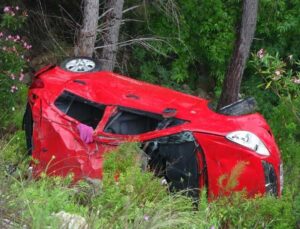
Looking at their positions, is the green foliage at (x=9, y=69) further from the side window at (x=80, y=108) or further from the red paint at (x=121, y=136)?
the side window at (x=80, y=108)

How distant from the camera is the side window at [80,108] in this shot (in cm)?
793

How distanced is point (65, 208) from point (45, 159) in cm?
317

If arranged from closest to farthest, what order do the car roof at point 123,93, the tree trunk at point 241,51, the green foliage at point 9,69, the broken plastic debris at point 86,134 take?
the broken plastic debris at point 86,134
the car roof at point 123,93
the green foliage at point 9,69
the tree trunk at point 241,51

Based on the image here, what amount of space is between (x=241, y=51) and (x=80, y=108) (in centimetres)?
505

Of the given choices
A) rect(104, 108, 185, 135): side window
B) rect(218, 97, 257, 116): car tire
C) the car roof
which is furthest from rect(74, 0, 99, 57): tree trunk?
rect(218, 97, 257, 116): car tire

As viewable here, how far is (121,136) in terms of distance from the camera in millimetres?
7316

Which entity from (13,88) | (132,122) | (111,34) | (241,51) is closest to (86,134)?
(132,122)

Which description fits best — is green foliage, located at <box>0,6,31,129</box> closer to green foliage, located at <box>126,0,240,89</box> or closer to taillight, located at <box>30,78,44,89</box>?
taillight, located at <box>30,78,44,89</box>

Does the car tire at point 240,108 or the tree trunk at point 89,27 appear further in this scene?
the tree trunk at point 89,27

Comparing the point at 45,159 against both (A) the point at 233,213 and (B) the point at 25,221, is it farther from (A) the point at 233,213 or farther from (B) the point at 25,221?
(B) the point at 25,221

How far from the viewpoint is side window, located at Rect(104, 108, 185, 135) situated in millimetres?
7566

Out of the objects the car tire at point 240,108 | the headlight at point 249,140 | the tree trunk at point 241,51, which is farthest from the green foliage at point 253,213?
the tree trunk at point 241,51

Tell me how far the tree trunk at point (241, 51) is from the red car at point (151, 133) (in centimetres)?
→ 418

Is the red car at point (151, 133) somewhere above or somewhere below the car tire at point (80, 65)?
below
